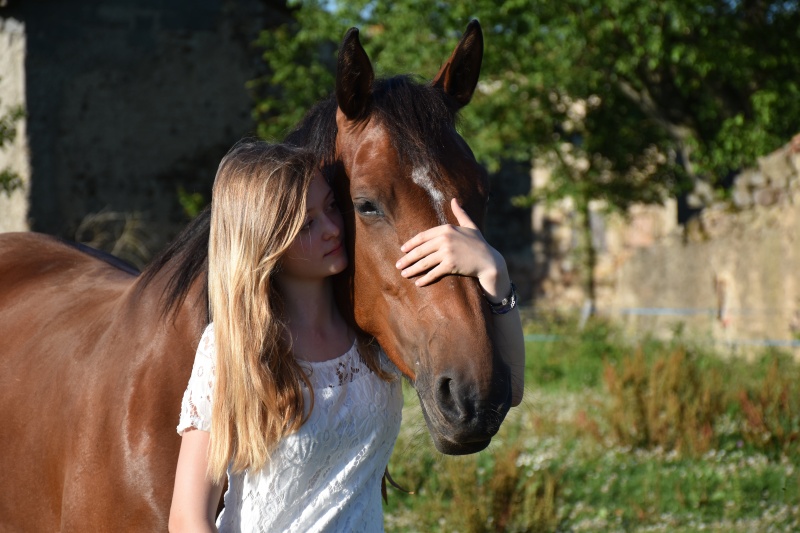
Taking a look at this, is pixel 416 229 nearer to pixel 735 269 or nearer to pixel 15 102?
pixel 15 102

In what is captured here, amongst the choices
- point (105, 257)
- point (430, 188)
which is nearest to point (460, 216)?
point (430, 188)

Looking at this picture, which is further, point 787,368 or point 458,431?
point 787,368

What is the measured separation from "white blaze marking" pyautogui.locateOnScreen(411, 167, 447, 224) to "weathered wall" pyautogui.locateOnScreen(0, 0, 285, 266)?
7.93 metres

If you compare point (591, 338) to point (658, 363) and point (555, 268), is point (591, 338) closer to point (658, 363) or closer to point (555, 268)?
point (658, 363)

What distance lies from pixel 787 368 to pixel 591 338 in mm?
3597

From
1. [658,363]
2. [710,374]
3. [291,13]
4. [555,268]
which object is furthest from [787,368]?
[555,268]

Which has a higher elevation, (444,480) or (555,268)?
(444,480)

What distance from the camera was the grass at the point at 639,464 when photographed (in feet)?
14.4

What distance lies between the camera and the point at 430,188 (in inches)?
72.4

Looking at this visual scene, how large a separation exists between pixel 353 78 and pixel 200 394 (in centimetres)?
73

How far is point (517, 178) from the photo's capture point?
20078 mm

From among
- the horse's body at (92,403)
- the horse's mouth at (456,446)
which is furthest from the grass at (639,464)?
the horse's mouth at (456,446)

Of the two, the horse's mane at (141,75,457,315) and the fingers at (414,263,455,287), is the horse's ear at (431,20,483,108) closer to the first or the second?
the horse's mane at (141,75,457,315)

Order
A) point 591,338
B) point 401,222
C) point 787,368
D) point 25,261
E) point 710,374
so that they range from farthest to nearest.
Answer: point 591,338 < point 787,368 < point 710,374 < point 25,261 < point 401,222
